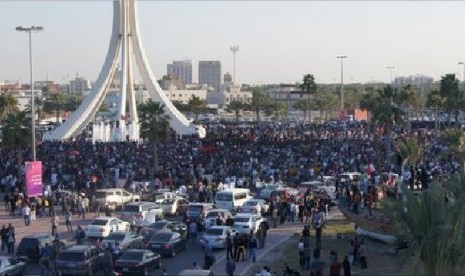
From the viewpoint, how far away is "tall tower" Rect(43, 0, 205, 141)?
72.9 metres

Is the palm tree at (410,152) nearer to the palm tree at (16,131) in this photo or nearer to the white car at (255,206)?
the white car at (255,206)

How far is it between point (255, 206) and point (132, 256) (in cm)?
1154

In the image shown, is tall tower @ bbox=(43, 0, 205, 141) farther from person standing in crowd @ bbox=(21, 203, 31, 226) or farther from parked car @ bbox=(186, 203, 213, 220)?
parked car @ bbox=(186, 203, 213, 220)

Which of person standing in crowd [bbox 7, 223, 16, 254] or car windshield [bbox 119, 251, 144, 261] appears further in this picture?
person standing in crowd [bbox 7, 223, 16, 254]

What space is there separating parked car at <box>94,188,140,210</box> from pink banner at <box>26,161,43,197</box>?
10.2 feet

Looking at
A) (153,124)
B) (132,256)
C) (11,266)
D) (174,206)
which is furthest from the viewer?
(153,124)

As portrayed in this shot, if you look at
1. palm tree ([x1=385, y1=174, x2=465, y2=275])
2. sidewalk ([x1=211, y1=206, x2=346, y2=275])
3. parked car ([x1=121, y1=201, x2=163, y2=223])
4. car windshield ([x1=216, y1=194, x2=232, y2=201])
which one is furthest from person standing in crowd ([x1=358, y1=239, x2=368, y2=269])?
car windshield ([x1=216, y1=194, x2=232, y2=201])

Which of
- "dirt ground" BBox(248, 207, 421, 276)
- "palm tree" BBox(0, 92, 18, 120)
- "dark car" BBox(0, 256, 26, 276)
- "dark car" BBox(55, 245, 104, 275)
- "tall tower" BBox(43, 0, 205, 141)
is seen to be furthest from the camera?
"palm tree" BBox(0, 92, 18, 120)

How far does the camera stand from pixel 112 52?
79.8 m

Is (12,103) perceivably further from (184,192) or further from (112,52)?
(184,192)

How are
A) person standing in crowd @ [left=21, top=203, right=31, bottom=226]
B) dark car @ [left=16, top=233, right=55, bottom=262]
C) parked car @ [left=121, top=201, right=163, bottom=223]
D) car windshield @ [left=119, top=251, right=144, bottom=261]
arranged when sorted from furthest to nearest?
person standing in crowd @ [left=21, top=203, right=31, bottom=226] → parked car @ [left=121, top=201, right=163, bottom=223] → dark car @ [left=16, top=233, right=55, bottom=262] → car windshield @ [left=119, top=251, right=144, bottom=261]

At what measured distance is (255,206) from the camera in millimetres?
36188

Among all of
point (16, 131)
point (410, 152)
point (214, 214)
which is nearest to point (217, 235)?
point (214, 214)

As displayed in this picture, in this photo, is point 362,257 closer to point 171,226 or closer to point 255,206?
point 171,226
